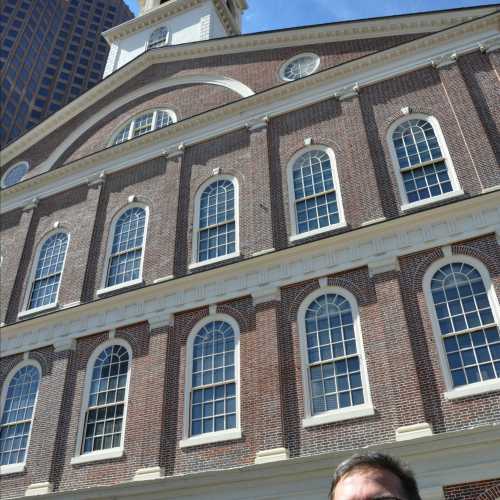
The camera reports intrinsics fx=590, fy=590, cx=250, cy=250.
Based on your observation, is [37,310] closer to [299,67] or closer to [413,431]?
[299,67]

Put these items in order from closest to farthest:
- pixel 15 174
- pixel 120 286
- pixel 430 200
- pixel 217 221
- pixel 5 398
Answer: pixel 430 200 < pixel 5 398 < pixel 120 286 < pixel 217 221 < pixel 15 174

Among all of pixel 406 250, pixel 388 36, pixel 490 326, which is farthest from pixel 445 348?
pixel 388 36

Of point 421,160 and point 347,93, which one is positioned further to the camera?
point 347,93

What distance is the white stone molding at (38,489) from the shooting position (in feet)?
52.8

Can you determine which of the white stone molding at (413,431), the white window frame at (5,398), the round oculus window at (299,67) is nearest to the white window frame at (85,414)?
the white window frame at (5,398)

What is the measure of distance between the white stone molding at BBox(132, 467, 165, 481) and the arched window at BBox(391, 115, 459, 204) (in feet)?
32.1

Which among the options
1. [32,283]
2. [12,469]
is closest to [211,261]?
[32,283]

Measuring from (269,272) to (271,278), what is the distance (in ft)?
0.76

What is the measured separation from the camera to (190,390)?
15.9 meters

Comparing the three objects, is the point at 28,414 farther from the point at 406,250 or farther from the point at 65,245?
the point at 406,250

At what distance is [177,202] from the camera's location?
20234mm

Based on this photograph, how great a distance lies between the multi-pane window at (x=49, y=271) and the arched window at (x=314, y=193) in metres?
9.06

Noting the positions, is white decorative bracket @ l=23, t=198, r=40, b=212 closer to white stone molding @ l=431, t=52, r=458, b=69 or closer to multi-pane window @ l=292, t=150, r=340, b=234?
multi-pane window @ l=292, t=150, r=340, b=234

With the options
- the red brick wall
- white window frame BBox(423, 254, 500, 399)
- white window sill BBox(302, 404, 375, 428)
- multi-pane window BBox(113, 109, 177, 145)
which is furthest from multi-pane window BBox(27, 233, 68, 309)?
the red brick wall
